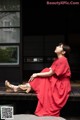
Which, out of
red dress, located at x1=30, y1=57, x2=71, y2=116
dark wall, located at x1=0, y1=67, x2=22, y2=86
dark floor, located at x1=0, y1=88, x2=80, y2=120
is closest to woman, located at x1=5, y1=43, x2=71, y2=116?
red dress, located at x1=30, y1=57, x2=71, y2=116

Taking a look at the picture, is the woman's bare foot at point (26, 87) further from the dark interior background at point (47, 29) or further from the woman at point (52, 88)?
the dark interior background at point (47, 29)

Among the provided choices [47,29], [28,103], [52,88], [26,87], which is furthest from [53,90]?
[47,29]

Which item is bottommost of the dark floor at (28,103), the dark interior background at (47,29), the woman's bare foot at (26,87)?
the dark floor at (28,103)

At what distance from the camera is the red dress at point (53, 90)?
27.8ft

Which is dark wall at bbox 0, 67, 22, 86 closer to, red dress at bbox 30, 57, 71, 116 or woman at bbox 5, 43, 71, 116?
woman at bbox 5, 43, 71, 116

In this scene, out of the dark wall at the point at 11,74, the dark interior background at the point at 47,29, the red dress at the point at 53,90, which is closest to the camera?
the red dress at the point at 53,90

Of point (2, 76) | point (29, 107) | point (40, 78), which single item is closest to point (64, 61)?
point (40, 78)

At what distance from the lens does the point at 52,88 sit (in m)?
8.57

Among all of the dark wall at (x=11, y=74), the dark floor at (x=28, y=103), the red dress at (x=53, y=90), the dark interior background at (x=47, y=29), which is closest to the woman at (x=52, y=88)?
the red dress at (x=53, y=90)

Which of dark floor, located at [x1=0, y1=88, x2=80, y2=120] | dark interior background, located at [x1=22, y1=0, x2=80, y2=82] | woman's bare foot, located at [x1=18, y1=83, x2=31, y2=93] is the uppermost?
dark interior background, located at [x1=22, y1=0, x2=80, y2=82]

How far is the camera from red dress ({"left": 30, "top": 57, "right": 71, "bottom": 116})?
27.8 feet

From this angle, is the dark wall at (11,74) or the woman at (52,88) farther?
the dark wall at (11,74)

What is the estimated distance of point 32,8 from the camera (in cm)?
1641

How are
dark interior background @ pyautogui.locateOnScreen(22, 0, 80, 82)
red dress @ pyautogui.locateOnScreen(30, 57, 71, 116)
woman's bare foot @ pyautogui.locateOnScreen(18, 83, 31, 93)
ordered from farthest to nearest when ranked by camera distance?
dark interior background @ pyautogui.locateOnScreen(22, 0, 80, 82), woman's bare foot @ pyautogui.locateOnScreen(18, 83, 31, 93), red dress @ pyautogui.locateOnScreen(30, 57, 71, 116)
